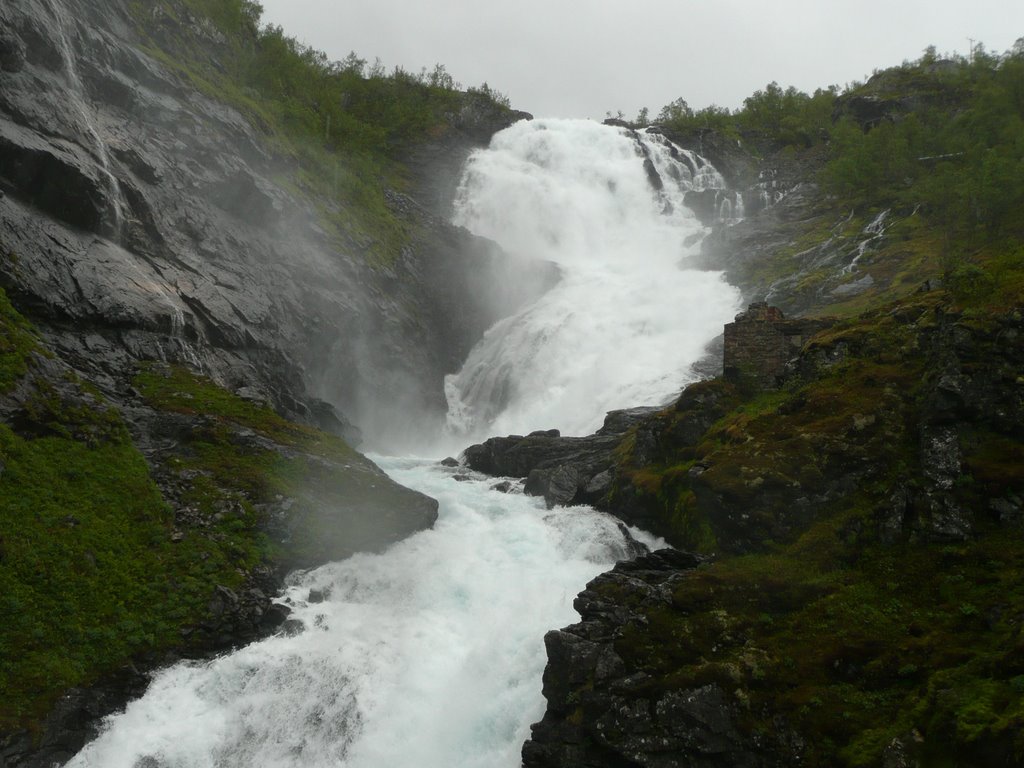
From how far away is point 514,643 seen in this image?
16219 millimetres

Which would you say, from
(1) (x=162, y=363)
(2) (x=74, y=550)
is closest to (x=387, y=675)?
(2) (x=74, y=550)

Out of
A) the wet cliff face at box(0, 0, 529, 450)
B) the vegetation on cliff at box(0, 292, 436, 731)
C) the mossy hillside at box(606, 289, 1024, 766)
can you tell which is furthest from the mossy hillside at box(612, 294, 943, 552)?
the wet cliff face at box(0, 0, 529, 450)

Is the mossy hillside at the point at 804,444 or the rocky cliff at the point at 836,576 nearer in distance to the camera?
the rocky cliff at the point at 836,576

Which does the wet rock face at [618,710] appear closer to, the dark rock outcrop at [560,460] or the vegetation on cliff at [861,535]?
the vegetation on cliff at [861,535]

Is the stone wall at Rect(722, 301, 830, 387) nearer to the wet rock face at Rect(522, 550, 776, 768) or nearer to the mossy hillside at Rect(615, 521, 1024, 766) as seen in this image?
the mossy hillside at Rect(615, 521, 1024, 766)

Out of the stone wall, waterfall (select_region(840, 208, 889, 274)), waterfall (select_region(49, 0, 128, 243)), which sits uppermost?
waterfall (select_region(49, 0, 128, 243))

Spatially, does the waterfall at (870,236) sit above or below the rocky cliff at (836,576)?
above

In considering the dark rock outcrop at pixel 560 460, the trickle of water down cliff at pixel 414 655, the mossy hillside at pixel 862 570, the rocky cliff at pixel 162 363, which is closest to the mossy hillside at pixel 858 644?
the mossy hillside at pixel 862 570

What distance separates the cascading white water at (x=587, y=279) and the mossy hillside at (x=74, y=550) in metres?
25.6

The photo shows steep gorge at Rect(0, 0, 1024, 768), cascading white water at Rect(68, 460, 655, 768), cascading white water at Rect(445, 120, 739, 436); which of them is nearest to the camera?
steep gorge at Rect(0, 0, 1024, 768)

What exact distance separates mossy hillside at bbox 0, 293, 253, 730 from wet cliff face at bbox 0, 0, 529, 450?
4.05m

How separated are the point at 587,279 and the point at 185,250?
35472 mm

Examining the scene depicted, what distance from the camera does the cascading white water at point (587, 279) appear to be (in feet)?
142

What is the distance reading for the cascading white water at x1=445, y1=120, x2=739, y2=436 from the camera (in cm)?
4322
